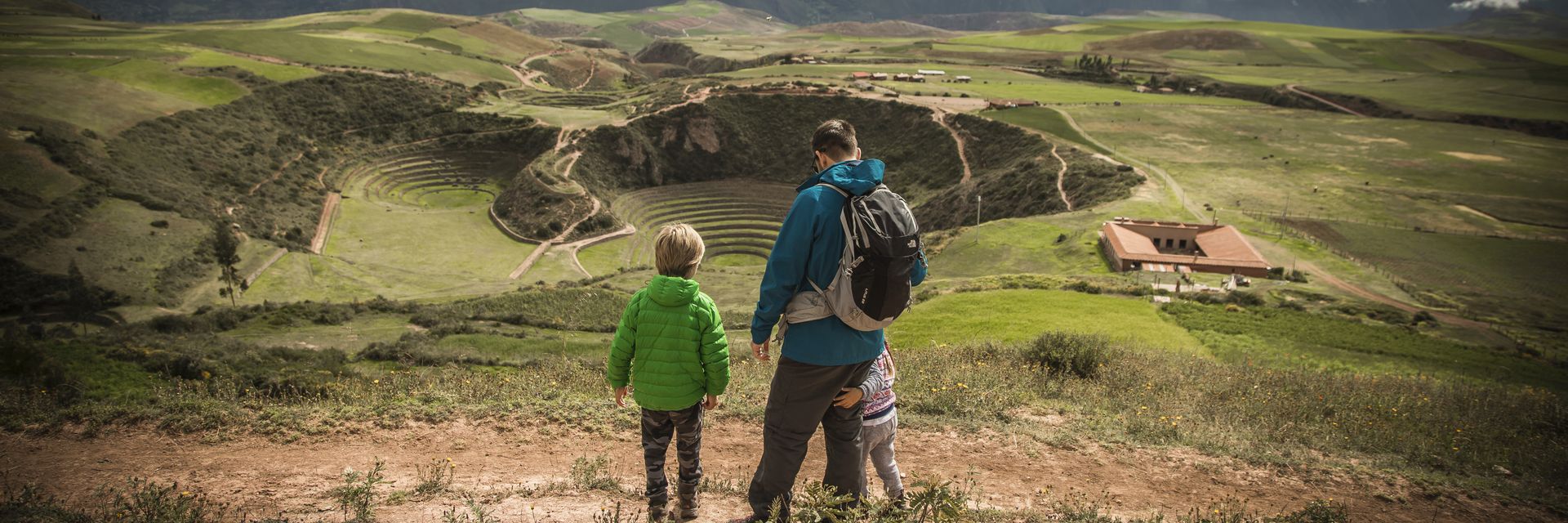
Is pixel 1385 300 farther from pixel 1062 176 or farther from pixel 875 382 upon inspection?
pixel 875 382

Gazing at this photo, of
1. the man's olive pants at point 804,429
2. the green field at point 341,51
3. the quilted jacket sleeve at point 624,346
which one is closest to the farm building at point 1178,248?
the man's olive pants at point 804,429

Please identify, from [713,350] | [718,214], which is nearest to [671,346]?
[713,350]

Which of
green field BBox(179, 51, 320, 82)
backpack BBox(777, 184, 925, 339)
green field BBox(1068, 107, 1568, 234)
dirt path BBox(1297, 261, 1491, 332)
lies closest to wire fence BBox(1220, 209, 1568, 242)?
green field BBox(1068, 107, 1568, 234)

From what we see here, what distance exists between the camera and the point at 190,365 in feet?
49.2

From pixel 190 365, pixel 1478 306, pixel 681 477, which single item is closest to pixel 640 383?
pixel 681 477

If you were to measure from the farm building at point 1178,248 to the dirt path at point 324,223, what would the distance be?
44.0 meters

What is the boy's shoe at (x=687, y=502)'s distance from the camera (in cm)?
546

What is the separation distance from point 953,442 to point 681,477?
11.4ft

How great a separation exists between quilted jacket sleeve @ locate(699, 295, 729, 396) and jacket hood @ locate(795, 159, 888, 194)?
113 cm

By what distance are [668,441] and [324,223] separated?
53638mm

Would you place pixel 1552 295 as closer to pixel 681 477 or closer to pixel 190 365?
pixel 681 477

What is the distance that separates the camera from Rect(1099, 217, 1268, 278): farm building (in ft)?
89.6

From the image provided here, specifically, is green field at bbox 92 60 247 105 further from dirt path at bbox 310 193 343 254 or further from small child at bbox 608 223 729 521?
small child at bbox 608 223 729 521

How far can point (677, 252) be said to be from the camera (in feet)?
16.4
